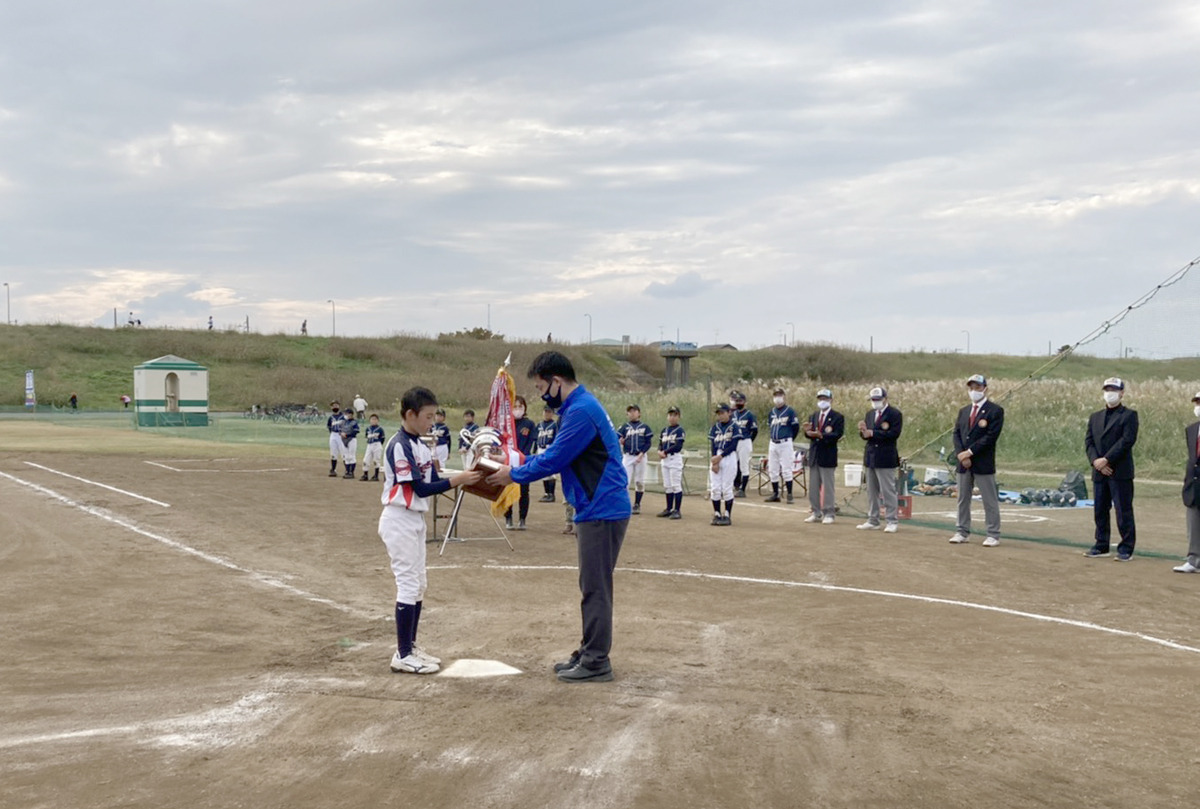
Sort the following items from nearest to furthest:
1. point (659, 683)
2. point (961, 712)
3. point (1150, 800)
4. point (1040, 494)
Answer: point (1150, 800)
point (961, 712)
point (659, 683)
point (1040, 494)

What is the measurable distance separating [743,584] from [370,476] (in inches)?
642

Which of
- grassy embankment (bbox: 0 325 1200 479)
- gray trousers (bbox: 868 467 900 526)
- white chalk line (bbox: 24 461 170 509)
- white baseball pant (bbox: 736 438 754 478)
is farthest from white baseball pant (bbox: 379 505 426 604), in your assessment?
grassy embankment (bbox: 0 325 1200 479)

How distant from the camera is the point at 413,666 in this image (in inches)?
287

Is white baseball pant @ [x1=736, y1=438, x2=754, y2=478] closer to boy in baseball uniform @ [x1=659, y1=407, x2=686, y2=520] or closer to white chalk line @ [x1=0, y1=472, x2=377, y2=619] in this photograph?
boy in baseball uniform @ [x1=659, y1=407, x2=686, y2=520]

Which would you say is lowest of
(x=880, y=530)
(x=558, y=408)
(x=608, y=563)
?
(x=880, y=530)

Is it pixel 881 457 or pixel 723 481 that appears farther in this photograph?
pixel 723 481

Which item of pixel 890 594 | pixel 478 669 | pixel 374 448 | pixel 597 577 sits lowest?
pixel 890 594

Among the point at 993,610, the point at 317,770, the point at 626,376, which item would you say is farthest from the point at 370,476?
the point at 626,376

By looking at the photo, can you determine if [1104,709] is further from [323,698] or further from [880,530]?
[880,530]

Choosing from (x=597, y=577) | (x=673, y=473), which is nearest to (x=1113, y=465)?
(x=673, y=473)

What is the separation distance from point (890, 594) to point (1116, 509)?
14.1 feet

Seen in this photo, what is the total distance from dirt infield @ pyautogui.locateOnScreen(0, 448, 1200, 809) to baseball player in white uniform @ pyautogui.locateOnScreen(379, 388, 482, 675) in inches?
15.7

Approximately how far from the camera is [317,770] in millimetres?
5305

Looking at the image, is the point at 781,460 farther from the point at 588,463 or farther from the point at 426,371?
the point at 426,371
